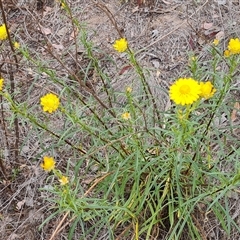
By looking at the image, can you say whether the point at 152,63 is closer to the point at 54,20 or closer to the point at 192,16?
the point at 192,16

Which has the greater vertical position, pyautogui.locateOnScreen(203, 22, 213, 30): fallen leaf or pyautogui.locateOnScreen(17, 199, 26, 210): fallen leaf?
pyautogui.locateOnScreen(203, 22, 213, 30): fallen leaf

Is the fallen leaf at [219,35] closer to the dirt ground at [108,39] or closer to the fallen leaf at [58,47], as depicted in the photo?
the dirt ground at [108,39]

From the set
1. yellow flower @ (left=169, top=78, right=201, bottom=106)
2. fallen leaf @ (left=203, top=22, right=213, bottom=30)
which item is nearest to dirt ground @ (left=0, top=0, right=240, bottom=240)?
fallen leaf @ (left=203, top=22, right=213, bottom=30)

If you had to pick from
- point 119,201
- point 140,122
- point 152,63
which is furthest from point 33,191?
point 152,63

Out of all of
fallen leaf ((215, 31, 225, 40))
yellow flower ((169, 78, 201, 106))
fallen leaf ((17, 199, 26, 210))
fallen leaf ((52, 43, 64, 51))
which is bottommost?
fallen leaf ((17, 199, 26, 210))

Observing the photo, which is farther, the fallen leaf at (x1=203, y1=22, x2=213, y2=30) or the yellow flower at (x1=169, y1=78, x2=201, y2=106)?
the fallen leaf at (x1=203, y1=22, x2=213, y2=30)

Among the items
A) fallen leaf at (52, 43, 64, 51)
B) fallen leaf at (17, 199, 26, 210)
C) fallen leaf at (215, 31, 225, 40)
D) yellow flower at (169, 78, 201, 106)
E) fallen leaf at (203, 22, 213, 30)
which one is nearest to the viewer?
yellow flower at (169, 78, 201, 106)

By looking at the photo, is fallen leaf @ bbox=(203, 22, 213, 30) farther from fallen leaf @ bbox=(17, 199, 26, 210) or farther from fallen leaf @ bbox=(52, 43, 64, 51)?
fallen leaf @ bbox=(17, 199, 26, 210)

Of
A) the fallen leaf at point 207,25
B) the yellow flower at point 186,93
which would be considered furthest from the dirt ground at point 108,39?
the yellow flower at point 186,93
